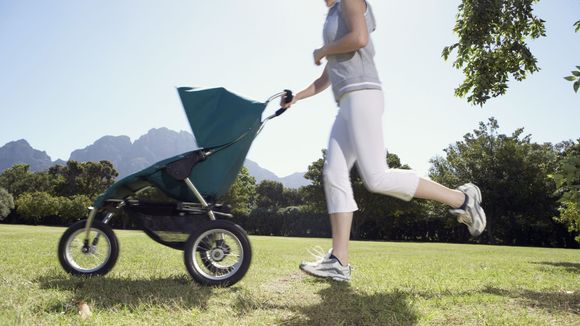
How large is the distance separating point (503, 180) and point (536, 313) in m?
42.4

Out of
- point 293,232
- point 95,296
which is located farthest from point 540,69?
point 293,232

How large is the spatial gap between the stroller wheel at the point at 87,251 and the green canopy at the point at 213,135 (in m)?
0.35

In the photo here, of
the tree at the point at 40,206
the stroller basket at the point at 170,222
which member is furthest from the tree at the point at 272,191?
the stroller basket at the point at 170,222

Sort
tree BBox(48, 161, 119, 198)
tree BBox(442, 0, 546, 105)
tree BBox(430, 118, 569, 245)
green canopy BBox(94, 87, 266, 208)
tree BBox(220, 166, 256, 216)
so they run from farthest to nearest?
tree BBox(48, 161, 119, 198) → tree BBox(220, 166, 256, 216) → tree BBox(430, 118, 569, 245) → tree BBox(442, 0, 546, 105) → green canopy BBox(94, 87, 266, 208)

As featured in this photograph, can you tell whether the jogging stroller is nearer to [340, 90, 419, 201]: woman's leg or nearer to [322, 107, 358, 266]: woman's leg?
[322, 107, 358, 266]: woman's leg

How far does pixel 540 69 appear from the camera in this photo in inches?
295

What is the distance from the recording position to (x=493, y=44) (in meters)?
7.43

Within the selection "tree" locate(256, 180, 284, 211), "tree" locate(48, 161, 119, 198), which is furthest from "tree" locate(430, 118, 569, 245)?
"tree" locate(256, 180, 284, 211)

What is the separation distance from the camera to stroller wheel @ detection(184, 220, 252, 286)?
11.4ft

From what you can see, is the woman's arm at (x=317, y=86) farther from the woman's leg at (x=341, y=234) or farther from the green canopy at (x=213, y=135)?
the woman's leg at (x=341, y=234)

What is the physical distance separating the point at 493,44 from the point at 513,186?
37.9m

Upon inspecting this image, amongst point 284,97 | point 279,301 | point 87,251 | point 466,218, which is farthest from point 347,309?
point 87,251

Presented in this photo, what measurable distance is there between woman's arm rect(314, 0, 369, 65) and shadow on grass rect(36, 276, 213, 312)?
6.56ft

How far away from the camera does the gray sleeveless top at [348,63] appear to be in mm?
3498
